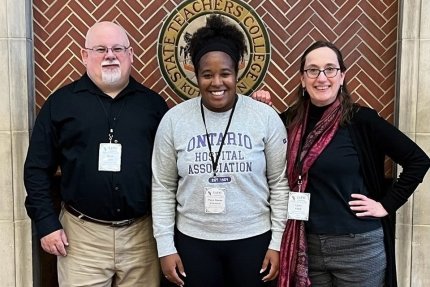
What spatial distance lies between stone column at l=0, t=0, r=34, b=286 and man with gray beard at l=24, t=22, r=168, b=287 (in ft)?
1.85

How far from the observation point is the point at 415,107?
2.89 m

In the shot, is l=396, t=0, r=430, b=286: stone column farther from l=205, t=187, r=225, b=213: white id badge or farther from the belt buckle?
the belt buckle

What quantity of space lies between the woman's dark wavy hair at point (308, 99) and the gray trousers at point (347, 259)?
506mm

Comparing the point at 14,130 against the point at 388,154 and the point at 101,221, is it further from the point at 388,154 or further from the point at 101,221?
the point at 388,154

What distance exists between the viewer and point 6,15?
9.53 feet

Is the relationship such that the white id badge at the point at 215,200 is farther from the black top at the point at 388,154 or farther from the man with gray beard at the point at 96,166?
the black top at the point at 388,154

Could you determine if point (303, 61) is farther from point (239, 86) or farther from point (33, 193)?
point (33, 193)

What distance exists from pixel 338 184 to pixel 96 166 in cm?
110

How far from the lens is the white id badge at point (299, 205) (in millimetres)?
2215

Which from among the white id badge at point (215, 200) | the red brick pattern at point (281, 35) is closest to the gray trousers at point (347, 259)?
the white id badge at point (215, 200)

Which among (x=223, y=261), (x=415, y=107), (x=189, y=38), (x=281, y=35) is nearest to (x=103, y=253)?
(x=223, y=261)

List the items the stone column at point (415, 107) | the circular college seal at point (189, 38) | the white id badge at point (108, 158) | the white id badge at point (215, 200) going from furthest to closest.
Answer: the circular college seal at point (189, 38) < the stone column at point (415, 107) < the white id badge at point (108, 158) < the white id badge at point (215, 200)

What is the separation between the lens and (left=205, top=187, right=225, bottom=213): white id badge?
7.17 ft

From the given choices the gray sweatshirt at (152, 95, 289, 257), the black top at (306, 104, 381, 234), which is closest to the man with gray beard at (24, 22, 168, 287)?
the gray sweatshirt at (152, 95, 289, 257)
